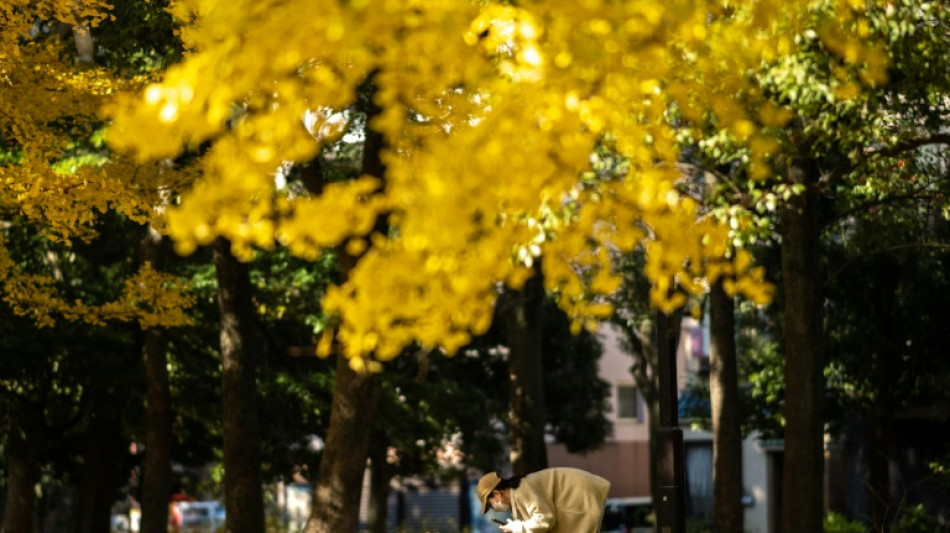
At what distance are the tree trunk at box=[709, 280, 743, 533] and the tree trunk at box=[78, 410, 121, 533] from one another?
11869mm

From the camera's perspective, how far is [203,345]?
27.0 metres

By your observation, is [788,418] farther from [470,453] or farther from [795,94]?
[470,453]

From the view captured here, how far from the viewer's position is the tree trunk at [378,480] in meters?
34.1

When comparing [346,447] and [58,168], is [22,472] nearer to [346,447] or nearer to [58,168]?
[58,168]

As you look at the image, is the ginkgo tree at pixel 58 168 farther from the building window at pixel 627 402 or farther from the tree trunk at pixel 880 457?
the building window at pixel 627 402

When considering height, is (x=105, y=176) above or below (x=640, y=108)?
above

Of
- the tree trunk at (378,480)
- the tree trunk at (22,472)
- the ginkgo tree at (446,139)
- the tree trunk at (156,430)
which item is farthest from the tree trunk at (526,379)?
the ginkgo tree at (446,139)

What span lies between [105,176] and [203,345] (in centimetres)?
1189

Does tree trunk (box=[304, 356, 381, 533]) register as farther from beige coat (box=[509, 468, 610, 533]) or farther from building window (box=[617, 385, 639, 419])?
building window (box=[617, 385, 639, 419])

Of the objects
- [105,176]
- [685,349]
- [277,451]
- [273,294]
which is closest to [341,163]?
[273,294]

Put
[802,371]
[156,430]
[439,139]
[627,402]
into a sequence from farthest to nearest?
1. [627,402]
2. [156,430]
3. [802,371]
4. [439,139]

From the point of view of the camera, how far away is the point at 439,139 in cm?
699

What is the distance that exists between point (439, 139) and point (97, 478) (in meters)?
23.6

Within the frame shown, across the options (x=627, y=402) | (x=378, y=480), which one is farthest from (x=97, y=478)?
(x=627, y=402)
